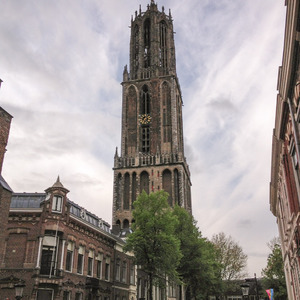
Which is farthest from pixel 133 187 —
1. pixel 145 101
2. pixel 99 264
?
pixel 99 264

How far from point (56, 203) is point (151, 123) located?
50175 mm

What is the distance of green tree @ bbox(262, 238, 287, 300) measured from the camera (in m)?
51.2

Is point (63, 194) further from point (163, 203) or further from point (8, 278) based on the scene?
point (163, 203)

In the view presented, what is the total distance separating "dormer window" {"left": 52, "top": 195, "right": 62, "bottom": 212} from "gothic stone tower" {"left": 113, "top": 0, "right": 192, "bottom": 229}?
39.3m

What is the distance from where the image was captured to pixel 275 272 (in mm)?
52312

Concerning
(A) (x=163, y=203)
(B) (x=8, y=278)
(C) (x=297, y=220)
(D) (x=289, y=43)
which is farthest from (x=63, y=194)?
(D) (x=289, y=43)

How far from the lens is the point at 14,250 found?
25.7 m

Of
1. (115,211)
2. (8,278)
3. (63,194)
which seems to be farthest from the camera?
(115,211)

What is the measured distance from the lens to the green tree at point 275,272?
5116 centimetres

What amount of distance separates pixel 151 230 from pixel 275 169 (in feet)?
45.5

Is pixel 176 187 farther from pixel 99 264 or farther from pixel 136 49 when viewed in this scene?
pixel 136 49

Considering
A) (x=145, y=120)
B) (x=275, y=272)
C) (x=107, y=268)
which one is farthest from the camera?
(x=145, y=120)

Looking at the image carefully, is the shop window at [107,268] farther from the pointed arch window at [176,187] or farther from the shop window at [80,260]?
the pointed arch window at [176,187]

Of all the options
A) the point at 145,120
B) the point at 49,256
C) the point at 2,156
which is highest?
the point at 145,120
